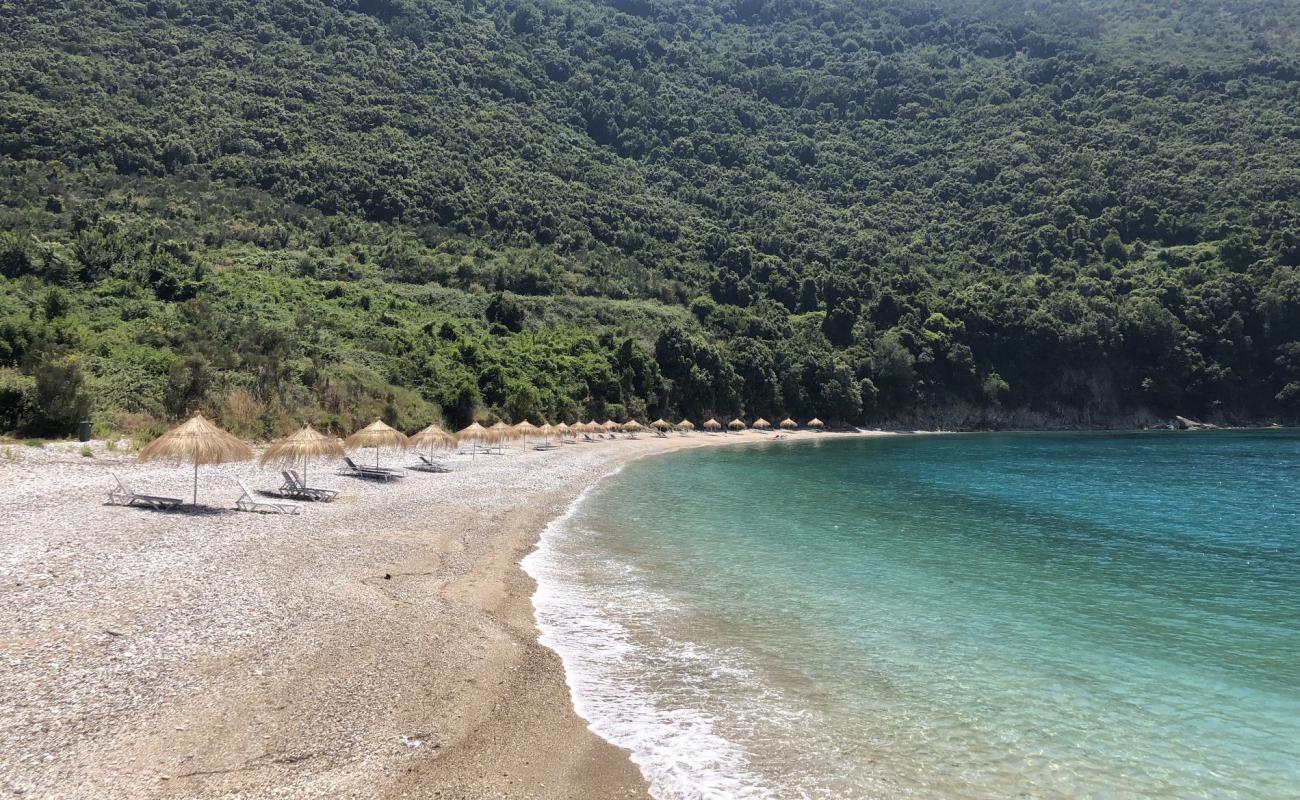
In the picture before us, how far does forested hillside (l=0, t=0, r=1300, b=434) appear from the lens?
42.2 m

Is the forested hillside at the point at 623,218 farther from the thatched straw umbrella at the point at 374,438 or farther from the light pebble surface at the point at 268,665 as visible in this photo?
the light pebble surface at the point at 268,665

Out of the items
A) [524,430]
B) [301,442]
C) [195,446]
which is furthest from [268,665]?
[524,430]

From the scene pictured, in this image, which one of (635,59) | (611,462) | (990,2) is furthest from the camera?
(990,2)

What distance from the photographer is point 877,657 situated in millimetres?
10414

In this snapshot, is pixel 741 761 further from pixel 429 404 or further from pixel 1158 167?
pixel 1158 167

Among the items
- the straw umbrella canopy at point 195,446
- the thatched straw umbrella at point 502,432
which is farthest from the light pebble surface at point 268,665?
the thatched straw umbrella at point 502,432

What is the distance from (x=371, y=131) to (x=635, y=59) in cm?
7554

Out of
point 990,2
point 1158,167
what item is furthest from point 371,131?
point 990,2

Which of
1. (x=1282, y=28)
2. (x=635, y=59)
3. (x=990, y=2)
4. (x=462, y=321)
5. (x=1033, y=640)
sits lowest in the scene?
(x=1033, y=640)

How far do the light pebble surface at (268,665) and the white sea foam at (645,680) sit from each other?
0.31 m

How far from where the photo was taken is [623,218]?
10525 cm

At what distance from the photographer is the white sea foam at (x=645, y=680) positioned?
698 centimetres

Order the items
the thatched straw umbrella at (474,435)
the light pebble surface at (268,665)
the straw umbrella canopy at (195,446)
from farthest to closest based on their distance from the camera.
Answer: the thatched straw umbrella at (474,435)
the straw umbrella canopy at (195,446)
the light pebble surface at (268,665)

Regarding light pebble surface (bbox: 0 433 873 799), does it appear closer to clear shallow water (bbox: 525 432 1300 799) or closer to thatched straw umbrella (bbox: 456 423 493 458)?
clear shallow water (bbox: 525 432 1300 799)
